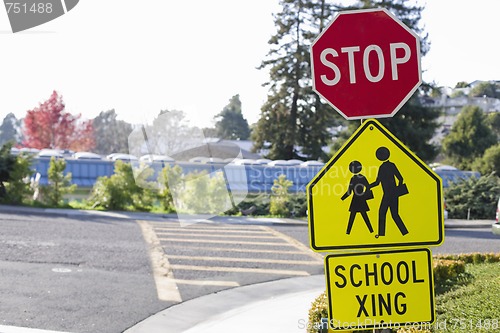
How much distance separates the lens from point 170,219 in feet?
63.9

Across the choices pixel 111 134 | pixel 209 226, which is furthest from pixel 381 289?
pixel 111 134

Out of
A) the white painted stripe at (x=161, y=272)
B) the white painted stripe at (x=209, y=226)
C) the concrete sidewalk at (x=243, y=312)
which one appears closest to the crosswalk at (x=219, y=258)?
the white painted stripe at (x=161, y=272)

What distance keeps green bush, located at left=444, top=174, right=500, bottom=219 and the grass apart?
16510 mm

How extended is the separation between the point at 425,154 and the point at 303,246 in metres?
24.9

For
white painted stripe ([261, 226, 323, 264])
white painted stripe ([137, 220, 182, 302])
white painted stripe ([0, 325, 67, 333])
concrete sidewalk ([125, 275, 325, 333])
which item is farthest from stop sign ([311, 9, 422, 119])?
white painted stripe ([261, 226, 323, 264])

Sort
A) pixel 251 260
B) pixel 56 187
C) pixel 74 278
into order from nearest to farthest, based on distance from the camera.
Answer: pixel 74 278, pixel 251 260, pixel 56 187

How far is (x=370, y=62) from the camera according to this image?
159 inches

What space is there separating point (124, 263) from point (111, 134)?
183 ft

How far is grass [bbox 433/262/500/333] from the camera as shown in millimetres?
5062

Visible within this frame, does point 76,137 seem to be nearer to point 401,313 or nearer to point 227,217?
point 227,217

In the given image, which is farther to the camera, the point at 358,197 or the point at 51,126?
the point at 51,126

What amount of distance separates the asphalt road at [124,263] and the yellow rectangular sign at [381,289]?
170 inches

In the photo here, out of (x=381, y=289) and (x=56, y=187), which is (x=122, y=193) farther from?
(x=381, y=289)

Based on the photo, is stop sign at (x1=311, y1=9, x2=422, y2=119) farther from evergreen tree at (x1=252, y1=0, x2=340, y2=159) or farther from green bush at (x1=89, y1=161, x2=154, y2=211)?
evergreen tree at (x1=252, y1=0, x2=340, y2=159)
